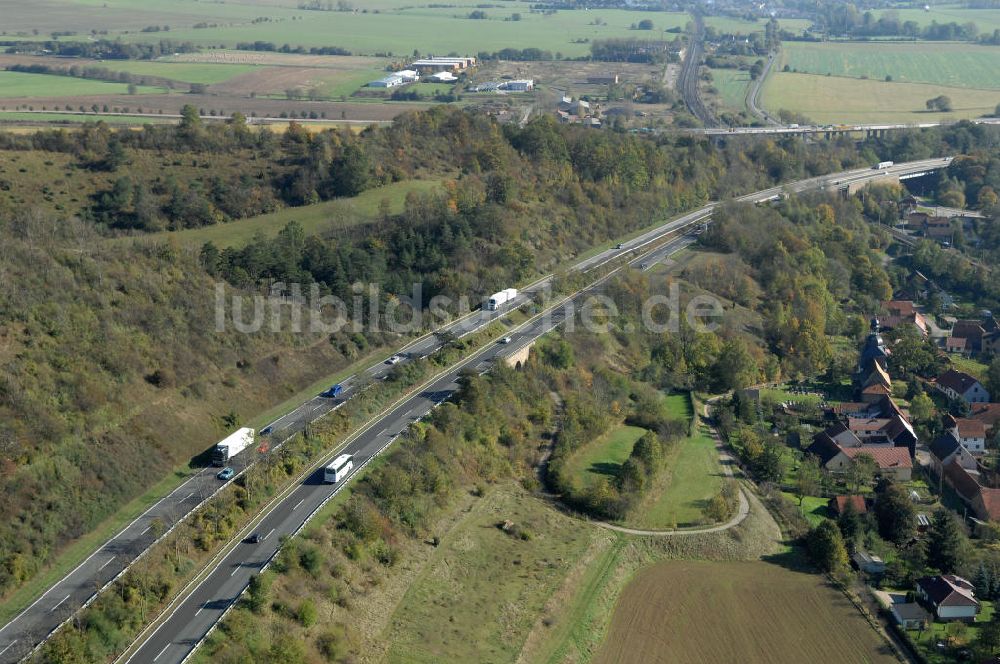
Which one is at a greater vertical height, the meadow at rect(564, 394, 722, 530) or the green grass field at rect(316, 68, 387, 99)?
the green grass field at rect(316, 68, 387, 99)

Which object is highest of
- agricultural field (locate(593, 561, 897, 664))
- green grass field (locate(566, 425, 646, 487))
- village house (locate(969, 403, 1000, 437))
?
green grass field (locate(566, 425, 646, 487))

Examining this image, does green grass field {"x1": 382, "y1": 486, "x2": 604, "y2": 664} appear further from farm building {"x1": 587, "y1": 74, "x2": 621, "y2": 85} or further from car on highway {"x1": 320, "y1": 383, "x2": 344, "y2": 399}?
farm building {"x1": 587, "y1": 74, "x2": 621, "y2": 85}

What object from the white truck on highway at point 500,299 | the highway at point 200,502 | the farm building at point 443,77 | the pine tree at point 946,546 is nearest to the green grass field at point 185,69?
the farm building at point 443,77

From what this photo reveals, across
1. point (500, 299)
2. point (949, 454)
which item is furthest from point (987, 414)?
point (500, 299)

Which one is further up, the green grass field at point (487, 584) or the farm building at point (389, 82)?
the farm building at point (389, 82)

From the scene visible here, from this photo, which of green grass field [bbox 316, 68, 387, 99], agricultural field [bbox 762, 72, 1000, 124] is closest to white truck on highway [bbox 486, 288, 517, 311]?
green grass field [bbox 316, 68, 387, 99]

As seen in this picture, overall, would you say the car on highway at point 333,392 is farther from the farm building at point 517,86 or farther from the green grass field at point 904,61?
the green grass field at point 904,61

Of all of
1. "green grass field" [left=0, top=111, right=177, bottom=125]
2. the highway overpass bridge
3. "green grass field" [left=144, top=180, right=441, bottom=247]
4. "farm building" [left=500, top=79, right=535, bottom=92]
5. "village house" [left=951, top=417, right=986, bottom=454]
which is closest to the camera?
"village house" [left=951, top=417, right=986, bottom=454]

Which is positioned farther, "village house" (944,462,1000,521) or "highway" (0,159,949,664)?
"village house" (944,462,1000,521)
